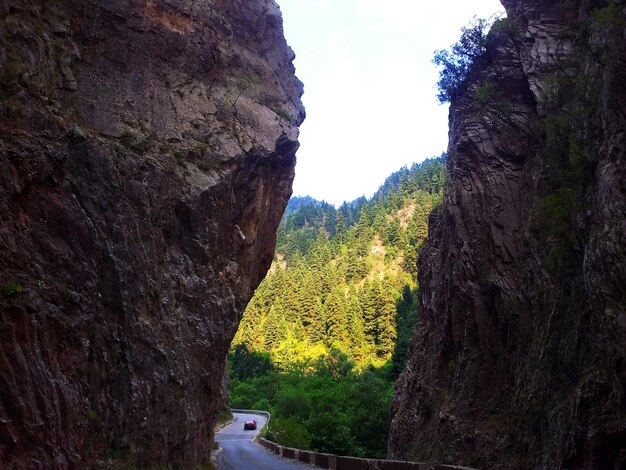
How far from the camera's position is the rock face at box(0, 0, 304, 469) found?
1254 centimetres

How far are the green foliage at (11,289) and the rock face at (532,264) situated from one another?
14.6 meters

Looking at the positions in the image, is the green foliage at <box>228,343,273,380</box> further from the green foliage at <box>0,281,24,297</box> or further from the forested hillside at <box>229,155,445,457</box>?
the green foliage at <box>0,281,24,297</box>

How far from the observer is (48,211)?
44.9 feet

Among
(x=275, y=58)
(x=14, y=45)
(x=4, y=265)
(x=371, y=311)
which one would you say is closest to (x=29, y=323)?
(x=4, y=265)

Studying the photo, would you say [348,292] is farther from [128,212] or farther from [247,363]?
[128,212]

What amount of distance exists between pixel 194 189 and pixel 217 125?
390 cm

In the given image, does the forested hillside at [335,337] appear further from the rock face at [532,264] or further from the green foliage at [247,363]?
the rock face at [532,264]

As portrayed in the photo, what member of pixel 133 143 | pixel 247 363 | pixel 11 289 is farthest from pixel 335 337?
pixel 11 289

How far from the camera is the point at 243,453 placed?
37625 millimetres

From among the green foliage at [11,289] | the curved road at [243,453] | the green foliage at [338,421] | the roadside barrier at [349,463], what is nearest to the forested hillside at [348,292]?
the curved road at [243,453]

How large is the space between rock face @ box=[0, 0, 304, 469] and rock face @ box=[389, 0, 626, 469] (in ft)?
34.0

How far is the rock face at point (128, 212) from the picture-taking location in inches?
494

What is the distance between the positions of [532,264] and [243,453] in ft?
76.4

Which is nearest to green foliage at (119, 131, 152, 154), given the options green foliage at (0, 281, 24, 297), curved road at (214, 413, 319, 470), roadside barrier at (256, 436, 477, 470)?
green foliage at (0, 281, 24, 297)
